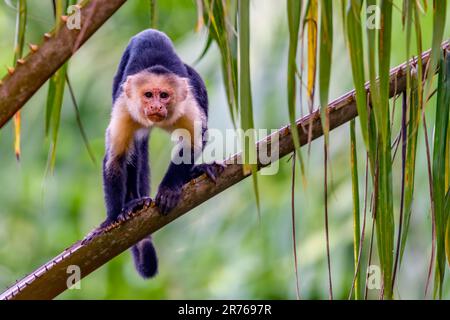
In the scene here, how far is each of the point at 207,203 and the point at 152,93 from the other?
1.96 metres

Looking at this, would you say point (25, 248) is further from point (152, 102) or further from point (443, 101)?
point (443, 101)

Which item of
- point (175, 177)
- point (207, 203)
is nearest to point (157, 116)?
point (175, 177)

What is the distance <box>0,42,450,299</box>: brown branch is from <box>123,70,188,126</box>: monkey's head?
733 mm

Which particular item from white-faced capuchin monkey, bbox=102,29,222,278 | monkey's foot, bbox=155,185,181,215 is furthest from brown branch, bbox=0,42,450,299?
white-faced capuchin monkey, bbox=102,29,222,278

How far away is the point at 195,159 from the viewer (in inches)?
82.9

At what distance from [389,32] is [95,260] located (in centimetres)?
58

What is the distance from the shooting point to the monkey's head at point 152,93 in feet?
6.96

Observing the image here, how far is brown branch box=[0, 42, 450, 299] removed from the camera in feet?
4.12

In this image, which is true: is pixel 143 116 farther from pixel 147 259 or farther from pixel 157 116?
pixel 147 259

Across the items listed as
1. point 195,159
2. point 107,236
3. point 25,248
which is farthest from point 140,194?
point 25,248

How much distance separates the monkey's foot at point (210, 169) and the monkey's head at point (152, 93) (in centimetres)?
21

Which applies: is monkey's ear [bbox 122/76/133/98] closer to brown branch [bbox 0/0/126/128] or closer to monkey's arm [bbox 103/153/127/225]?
monkey's arm [bbox 103/153/127/225]

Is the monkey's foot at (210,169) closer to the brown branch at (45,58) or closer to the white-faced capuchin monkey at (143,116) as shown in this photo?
the white-faced capuchin monkey at (143,116)

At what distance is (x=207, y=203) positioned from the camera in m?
4.06
